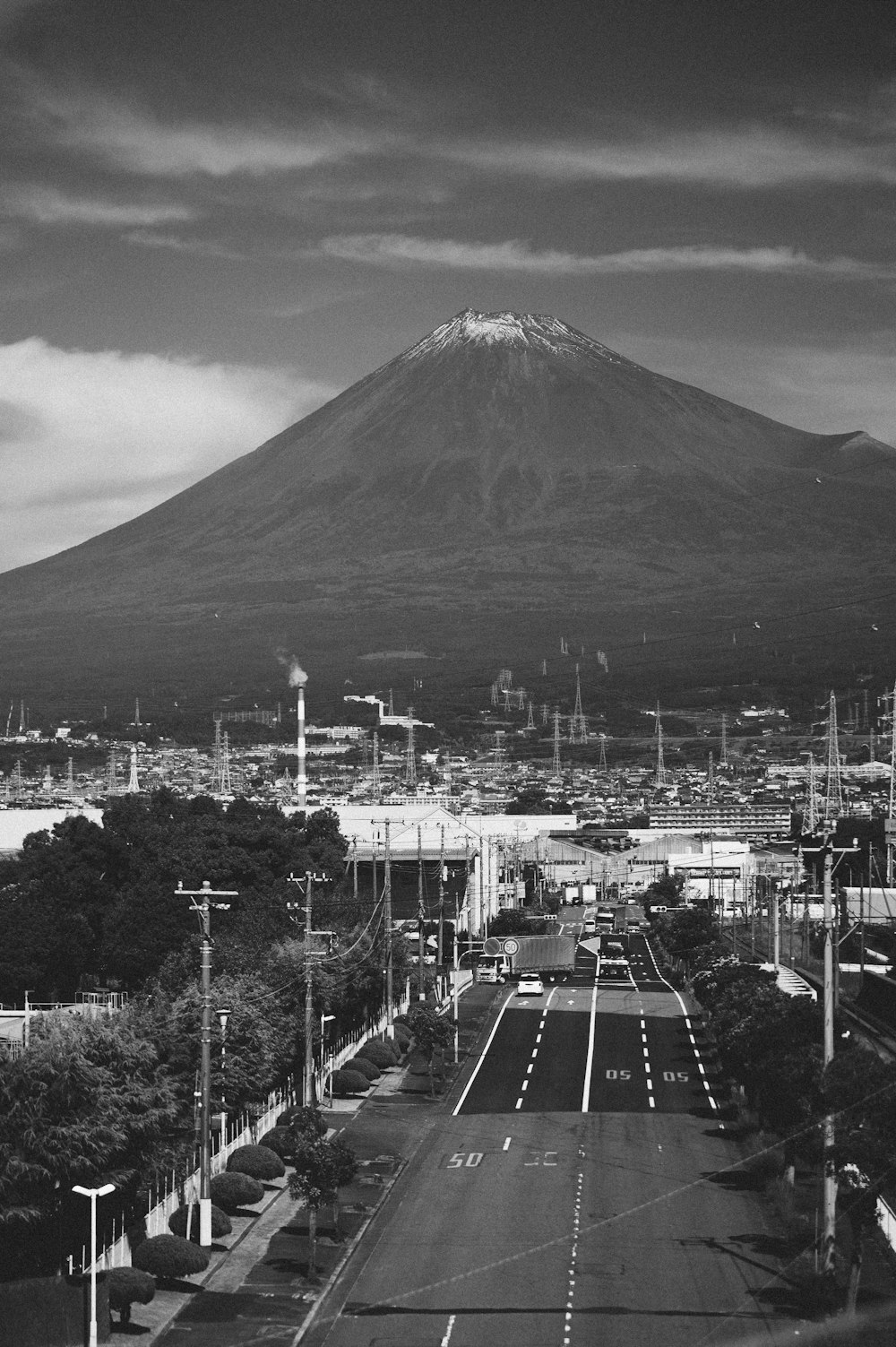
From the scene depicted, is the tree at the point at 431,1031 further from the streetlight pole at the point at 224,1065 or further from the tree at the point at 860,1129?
the tree at the point at 860,1129

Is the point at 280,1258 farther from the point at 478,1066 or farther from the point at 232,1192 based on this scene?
the point at 478,1066

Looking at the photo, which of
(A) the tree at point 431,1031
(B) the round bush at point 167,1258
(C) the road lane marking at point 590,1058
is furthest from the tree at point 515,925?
(B) the round bush at point 167,1258

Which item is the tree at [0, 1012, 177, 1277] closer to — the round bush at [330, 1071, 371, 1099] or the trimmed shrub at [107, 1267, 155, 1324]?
the trimmed shrub at [107, 1267, 155, 1324]

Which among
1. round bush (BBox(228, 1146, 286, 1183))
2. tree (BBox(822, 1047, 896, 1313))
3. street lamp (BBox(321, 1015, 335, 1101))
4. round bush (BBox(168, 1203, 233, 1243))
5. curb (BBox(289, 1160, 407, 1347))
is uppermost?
tree (BBox(822, 1047, 896, 1313))

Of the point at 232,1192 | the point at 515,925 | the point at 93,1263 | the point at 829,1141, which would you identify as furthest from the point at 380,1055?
the point at 515,925

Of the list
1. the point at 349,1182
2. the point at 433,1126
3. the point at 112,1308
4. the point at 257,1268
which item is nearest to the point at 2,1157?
the point at 112,1308

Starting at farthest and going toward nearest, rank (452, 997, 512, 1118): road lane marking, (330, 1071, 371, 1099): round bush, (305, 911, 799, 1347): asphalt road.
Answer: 1. (330, 1071, 371, 1099): round bush
2. (452, 997, 512, 1118): road lane marking
3. (305, 911, 799, 1347): asphalt road

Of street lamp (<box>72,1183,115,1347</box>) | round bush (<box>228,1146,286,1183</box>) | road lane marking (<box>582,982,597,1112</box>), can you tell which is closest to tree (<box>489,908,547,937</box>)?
road lane marking (<box>582,982,597,1112</box>)
